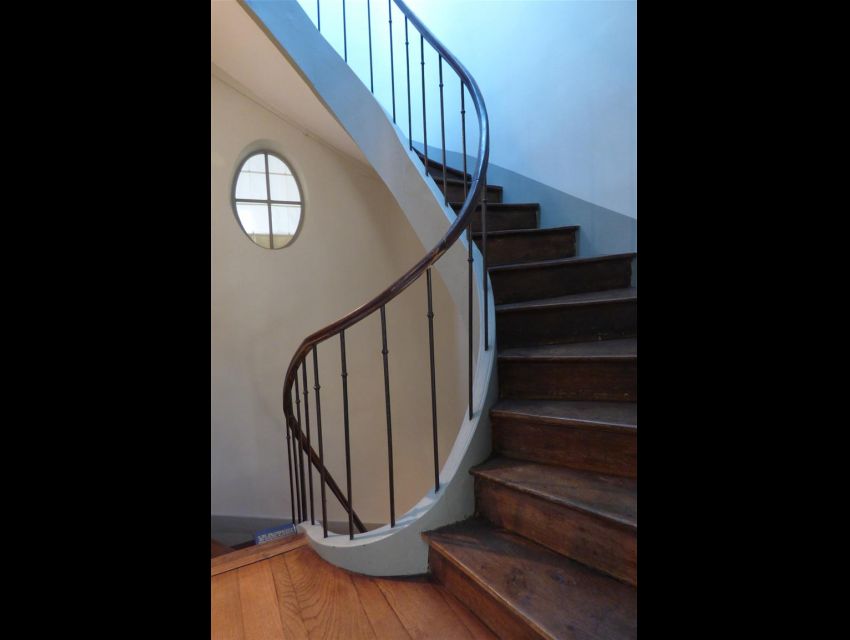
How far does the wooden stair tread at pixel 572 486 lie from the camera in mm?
1282

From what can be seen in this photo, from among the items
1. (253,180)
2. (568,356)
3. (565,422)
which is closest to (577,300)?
(568,356)

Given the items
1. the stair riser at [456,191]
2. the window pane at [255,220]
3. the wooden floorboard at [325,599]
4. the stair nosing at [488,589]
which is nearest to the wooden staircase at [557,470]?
the stair nosing at [488,589]

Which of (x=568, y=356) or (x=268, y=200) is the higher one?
(x=268, y=200)

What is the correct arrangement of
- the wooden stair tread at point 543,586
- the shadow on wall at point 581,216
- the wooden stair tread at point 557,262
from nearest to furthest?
the wooden stair tread at point 543,586
the wooden stair tread at point 557,262
the shadow on wall at point 581,216

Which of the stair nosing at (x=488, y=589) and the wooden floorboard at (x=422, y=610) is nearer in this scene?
the stair nosing at (x=488, y=589)

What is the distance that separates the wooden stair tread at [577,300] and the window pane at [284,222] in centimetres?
225

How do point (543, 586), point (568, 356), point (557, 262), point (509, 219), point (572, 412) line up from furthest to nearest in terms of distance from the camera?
point (509, 219)
point (557, 262)
point (568, 356)
point (572, 412)
point (543, 586)

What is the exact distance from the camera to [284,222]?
145 inches

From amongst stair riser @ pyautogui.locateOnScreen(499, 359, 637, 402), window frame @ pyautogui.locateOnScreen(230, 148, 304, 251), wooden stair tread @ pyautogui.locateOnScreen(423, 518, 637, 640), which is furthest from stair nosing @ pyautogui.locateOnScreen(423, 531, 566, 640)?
window frame @ pyautogui.locateOnScreen(230, 148, 304, 251)

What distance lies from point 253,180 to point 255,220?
12.7 inches

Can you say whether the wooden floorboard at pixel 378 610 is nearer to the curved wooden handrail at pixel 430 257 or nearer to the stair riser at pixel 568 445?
the curved wooden handrail at pixel 430 257

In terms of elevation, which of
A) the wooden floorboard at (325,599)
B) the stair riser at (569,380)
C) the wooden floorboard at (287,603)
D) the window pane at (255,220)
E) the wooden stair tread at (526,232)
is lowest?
the wooden floorboard at (287,603)

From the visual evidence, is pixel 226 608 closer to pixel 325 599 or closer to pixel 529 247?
pixel 325 599
